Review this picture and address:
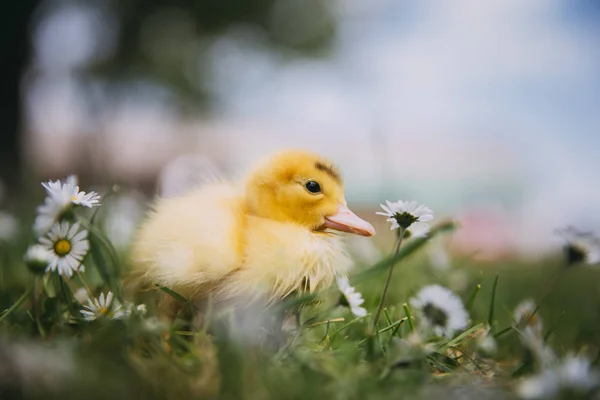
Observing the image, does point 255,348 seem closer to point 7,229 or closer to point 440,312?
point 440,312

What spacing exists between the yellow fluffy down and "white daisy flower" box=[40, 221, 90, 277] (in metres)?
0.10

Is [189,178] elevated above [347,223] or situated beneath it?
situated beneath

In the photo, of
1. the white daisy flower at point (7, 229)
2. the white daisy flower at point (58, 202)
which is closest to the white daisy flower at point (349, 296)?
the white daisy flower at point (58, 202)

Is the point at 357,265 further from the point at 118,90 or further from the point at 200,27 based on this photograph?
the point at 118,90

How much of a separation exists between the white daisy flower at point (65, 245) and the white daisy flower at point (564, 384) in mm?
606

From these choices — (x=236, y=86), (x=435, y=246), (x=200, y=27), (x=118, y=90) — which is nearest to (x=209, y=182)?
(x=435, y=246)

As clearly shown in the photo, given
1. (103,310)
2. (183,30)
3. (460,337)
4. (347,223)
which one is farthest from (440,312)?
(183,30)

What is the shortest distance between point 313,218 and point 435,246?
2.70ft

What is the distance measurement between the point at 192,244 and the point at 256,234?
97 mm

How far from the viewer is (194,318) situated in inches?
31.4

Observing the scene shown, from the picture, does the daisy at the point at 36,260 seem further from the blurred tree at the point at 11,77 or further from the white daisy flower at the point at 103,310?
the blurred tree at the point at 11,77

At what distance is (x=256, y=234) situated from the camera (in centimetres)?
82

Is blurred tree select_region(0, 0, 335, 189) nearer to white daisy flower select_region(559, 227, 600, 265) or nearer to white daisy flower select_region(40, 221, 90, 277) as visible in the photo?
white daisy flower select_region(40, 221, 90, 277)

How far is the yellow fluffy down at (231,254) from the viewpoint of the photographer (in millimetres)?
767
